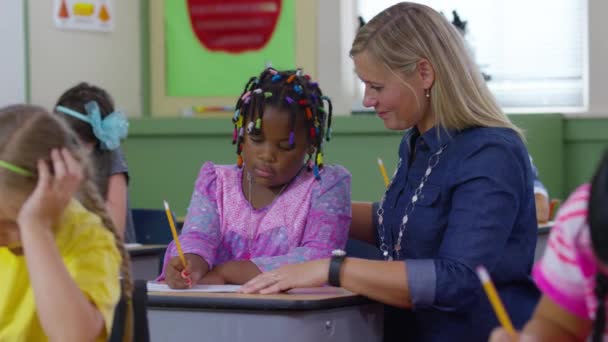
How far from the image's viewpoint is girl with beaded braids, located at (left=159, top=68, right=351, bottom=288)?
7.03ft

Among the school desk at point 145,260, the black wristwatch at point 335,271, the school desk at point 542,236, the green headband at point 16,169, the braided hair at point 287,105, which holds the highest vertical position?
the braided hair at point 287,105

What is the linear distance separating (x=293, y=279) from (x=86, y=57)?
3105 mm

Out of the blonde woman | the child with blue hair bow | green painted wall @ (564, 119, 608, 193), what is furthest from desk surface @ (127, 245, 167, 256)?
green painted wall @ (564, 119, 608, 193)

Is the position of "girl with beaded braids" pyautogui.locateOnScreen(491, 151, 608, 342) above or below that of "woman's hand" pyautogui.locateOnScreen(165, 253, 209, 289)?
above

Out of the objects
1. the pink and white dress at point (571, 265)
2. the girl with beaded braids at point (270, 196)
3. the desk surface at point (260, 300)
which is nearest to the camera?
the pink and white dress at point (571, 265)

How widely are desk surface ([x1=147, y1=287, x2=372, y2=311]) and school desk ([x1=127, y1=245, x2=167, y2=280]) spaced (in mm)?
1090

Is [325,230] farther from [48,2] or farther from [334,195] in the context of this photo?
[48,2]

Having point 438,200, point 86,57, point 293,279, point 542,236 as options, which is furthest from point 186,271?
point 86,57

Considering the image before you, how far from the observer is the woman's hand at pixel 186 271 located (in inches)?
79.9

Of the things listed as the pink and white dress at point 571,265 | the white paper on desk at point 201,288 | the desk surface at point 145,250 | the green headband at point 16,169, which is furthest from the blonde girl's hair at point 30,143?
the desk surface at point 145,250

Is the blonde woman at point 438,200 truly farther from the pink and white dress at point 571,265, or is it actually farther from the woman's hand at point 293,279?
the pink and white dress at point 571,265

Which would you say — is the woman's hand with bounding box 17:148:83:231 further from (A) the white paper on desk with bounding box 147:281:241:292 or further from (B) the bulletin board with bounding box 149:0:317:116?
(B) the bulletin board with bounding box 149:0:317:116

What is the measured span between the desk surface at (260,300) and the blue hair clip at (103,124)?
147cm

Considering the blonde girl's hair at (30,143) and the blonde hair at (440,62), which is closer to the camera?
the blonde girl's hair at (30,143)
